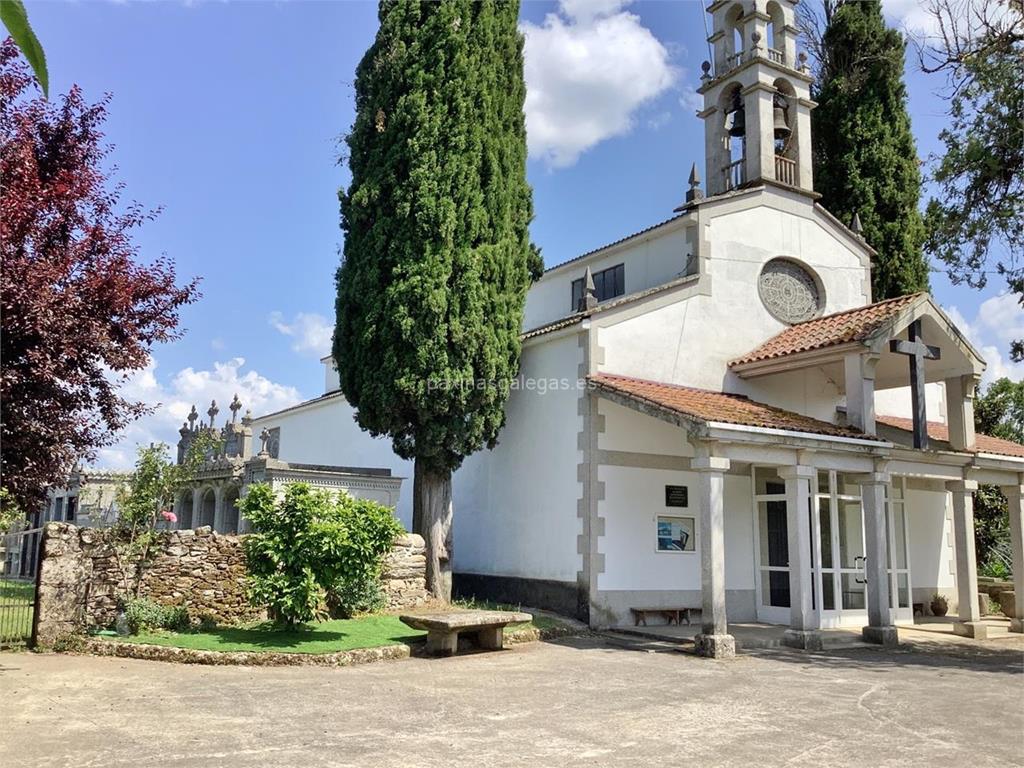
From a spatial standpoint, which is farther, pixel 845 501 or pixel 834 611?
pixel 845 501

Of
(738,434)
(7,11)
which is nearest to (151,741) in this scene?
(7,11)

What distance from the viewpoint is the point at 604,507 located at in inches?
581

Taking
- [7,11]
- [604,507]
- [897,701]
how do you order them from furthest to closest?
1. [604,507]
2. [897,701]
3. [7,11]

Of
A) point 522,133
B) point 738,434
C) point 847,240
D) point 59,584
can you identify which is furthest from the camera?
point 847,240

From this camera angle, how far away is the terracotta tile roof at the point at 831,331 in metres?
14.8

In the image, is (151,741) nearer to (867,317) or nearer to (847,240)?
(867,317)

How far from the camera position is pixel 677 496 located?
15.7 meters

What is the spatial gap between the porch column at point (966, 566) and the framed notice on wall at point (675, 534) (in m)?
5.31

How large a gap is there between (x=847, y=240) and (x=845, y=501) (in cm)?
646

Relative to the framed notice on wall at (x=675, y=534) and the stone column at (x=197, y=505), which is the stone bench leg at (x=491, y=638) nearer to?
the framed notice on wall at (x=675, y=534)

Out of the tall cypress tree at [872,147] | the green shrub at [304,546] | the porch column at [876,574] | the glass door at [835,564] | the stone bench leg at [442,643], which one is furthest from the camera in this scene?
the tall cypress tree at [872,147]

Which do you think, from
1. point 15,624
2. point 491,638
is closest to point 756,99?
point 491,638

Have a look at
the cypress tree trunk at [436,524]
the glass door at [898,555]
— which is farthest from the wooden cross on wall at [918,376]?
the cypress tree trunk at [436,524]

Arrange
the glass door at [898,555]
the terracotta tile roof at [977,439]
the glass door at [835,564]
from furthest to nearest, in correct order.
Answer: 1. the terracotta tile roof at [977,439]
2. the glass door at [898,555]
3. the glass door at [835,564]
